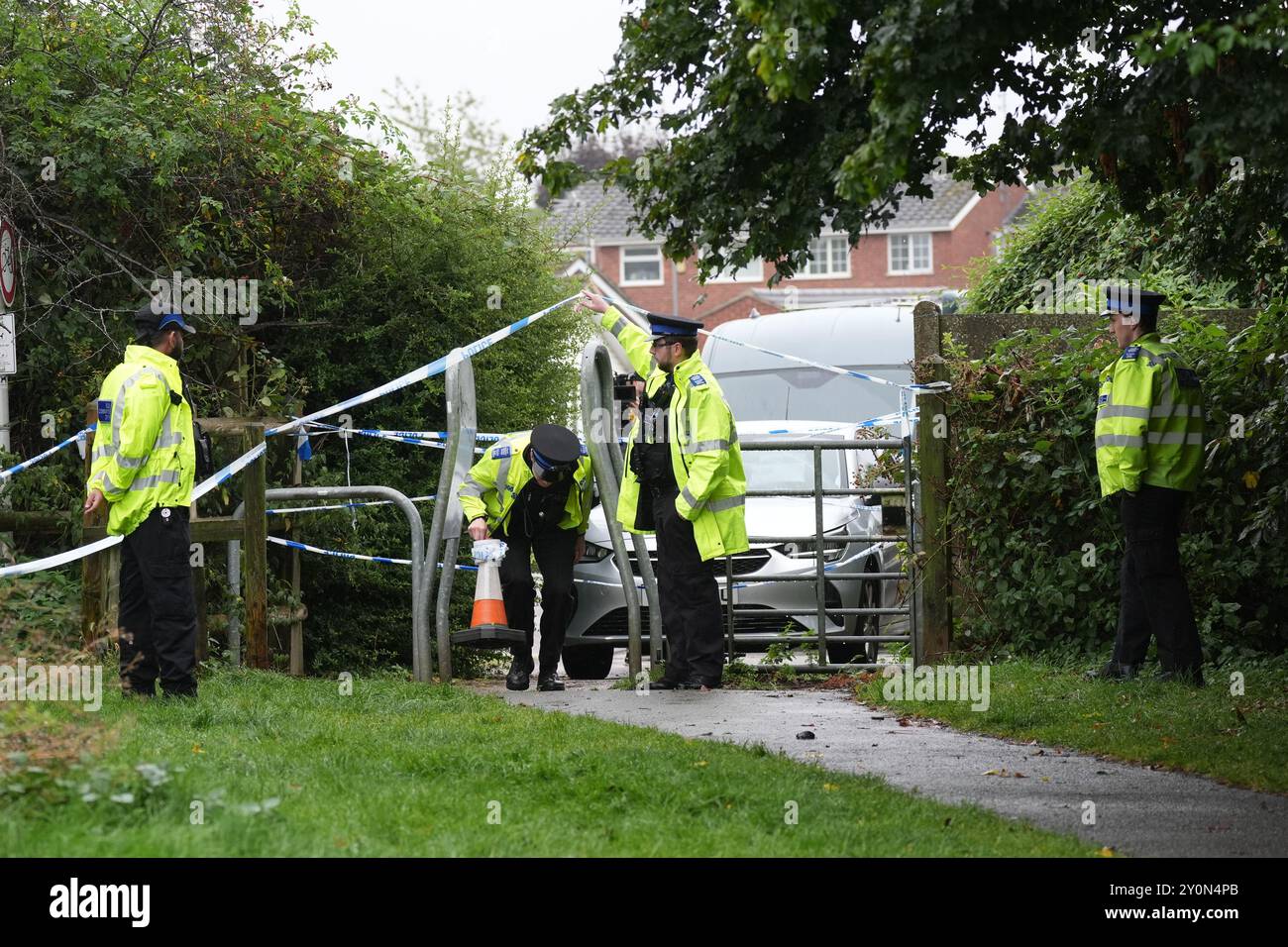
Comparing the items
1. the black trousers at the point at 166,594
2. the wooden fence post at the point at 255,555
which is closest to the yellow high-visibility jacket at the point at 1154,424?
the black trousers at the point at 166,594

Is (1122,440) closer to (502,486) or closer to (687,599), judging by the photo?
(687,599)

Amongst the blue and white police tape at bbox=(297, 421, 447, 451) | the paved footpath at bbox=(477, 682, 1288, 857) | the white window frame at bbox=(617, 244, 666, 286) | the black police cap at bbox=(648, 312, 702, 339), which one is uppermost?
the white window frame at bbox=(617, 244, 666, 286)

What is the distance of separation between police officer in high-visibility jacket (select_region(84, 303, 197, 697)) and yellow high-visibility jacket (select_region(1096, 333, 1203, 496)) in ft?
15.8

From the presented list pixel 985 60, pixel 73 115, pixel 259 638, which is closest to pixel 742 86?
pixel 985 60

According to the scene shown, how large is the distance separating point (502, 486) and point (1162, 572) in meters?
3.85

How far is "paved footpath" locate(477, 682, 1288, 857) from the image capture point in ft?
18.5

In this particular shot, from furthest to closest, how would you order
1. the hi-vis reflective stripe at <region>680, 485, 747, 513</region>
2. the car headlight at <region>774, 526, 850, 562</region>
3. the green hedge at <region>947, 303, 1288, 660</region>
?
the car headlight at <region>774, 526, 850, 562</region> → the hi-vis reflective stripe at <region>680, 485, 747, 513</region> → the green hedge at <region>947, 303, 1288, 660</region>

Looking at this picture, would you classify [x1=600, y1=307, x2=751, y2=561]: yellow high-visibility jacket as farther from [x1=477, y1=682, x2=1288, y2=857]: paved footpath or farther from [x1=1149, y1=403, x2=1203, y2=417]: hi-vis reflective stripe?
[x1=1149, y1=403, x2=1203, y2=417]: hi-vis reflective stripe

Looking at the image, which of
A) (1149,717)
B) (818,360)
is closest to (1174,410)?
(1149,717)

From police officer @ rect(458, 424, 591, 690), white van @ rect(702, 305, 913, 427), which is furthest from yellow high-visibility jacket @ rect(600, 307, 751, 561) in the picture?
white van @ rect(702, 305, 913, 427)

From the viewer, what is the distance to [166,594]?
8242mm

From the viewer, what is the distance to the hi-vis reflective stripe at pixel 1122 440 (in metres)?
8.66

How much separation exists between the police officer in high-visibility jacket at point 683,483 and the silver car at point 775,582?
98cm
